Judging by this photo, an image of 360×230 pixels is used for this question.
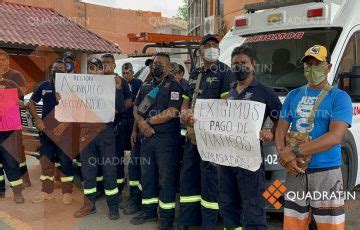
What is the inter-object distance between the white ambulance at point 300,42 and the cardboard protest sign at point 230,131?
50cm

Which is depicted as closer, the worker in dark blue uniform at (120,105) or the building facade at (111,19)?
the worker in dark blue uniform at (120,105)

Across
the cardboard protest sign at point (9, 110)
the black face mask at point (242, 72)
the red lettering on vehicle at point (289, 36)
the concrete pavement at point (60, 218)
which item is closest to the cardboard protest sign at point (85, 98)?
the cardboard protest sign at point (9, 110)

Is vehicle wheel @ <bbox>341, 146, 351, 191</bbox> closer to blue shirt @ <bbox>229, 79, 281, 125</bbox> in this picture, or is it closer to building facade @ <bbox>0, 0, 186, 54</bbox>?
blue shirt @ <bbox>229, 79, 281, 125</bbox>

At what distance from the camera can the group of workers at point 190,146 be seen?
113 inches

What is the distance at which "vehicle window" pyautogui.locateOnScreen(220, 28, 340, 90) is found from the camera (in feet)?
14.7

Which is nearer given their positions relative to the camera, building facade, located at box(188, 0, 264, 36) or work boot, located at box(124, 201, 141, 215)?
work boot, located at box(124, 201, 141, 215)

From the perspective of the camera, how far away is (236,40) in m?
5.36

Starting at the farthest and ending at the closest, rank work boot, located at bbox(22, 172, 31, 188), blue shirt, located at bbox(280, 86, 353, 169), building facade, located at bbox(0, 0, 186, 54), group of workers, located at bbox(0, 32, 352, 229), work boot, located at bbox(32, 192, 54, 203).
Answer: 1. building facade, located at bbox(0, 0, 186, 54)
2. work boot, located at bbox(22, 172, 31, 188)
3. work boot, located at bbox(32, 192, 54, 203)
4. group of workers, located at bbox(0, 32, 352, 229)
5. blue shirt, located at bbox(280, 86, 353, 169)

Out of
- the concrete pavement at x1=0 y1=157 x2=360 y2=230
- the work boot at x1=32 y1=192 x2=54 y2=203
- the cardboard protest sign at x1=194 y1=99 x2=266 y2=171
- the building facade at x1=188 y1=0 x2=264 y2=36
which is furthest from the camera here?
the building facade at x1=188 y1=0 x2=264 y2=36

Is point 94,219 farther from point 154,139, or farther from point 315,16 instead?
point 315,16

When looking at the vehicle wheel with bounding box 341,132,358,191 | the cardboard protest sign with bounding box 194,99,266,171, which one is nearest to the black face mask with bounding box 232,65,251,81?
the cardboard protest sign with bounding box 194,99,266,171

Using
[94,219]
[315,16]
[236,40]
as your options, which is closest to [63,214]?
[94,219]

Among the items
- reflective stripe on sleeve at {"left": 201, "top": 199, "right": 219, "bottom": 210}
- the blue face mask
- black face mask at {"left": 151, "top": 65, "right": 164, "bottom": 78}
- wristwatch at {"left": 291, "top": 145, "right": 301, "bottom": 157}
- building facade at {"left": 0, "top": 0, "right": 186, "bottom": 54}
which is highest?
building facade at {"left": 0, "top": 0, "right": 186, "bottom": 54}

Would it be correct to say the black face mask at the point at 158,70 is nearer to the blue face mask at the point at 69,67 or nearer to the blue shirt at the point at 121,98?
the blue shirt at the point at 121,98
